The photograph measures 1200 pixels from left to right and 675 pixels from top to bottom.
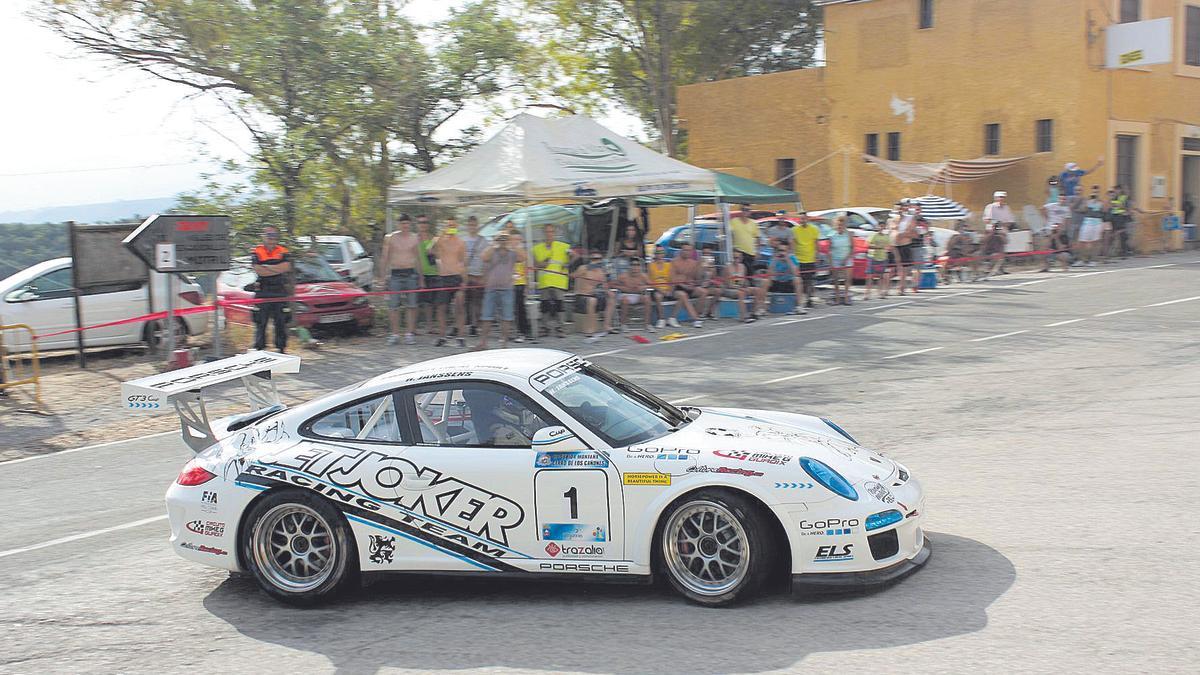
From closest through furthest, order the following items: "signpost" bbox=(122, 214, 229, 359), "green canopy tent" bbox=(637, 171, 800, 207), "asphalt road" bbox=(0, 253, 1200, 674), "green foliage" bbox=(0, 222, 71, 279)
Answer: "asphalt road" bbox=(0, 253, 1200, 674)
"signpost" bbox=(122, 214, 229, 359)
"green foliage" bbox=(0, 222, 71, 279)
"green canopy tent" bbox=(637, 171, 800, 207)

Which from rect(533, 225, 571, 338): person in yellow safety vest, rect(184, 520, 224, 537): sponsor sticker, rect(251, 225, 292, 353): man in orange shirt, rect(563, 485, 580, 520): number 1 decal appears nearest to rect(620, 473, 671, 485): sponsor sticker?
rect(563, 485, 580, 520): number 1 decal

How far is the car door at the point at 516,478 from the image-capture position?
579cm

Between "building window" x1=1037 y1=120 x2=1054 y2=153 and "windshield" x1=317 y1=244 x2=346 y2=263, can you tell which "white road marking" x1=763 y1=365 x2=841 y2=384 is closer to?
"windshield" x1=317 y1=244 x2=346 y2=263

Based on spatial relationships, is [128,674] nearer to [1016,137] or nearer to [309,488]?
[309,488]

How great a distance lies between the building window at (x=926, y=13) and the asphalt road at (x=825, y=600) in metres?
22.7

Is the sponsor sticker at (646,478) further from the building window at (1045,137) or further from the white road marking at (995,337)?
the building window at (1045,137)

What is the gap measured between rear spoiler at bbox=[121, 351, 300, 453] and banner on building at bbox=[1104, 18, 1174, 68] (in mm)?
26822

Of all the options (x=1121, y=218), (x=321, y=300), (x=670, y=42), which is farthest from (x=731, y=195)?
(x=670, y=42)

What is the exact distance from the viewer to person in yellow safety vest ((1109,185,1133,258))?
87.2ft

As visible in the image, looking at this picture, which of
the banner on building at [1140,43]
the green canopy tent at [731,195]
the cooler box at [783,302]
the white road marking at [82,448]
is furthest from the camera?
the banner on building at [1140,43]

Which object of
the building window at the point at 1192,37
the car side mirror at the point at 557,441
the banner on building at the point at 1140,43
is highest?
the building window at the point at 1192,37

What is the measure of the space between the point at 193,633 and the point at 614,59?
121ft

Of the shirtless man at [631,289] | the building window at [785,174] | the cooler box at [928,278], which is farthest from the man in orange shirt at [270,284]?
the building window at [785,174]

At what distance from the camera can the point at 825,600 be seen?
5.69 metres
